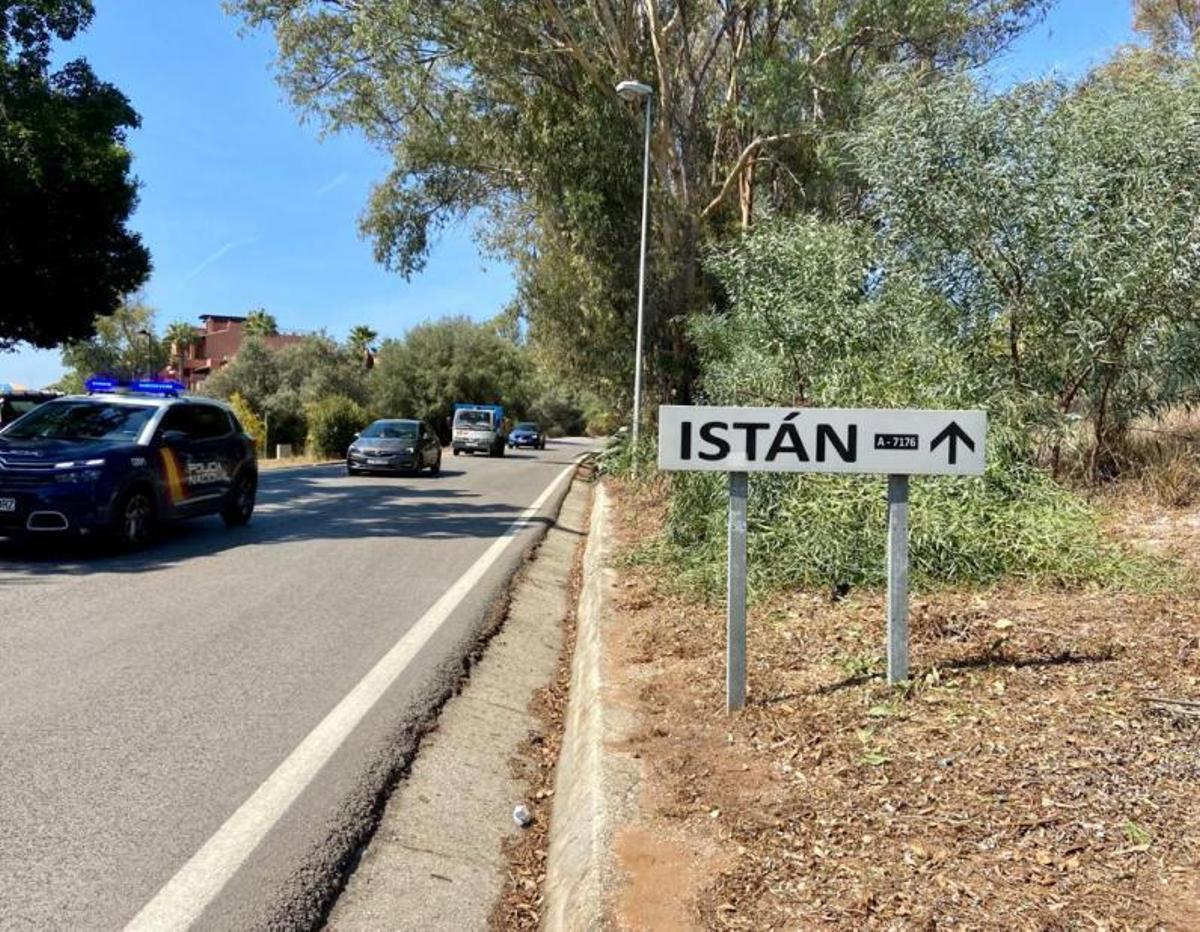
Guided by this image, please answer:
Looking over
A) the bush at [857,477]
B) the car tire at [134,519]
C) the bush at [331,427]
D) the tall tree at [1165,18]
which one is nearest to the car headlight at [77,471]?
the car tire at [134,519]

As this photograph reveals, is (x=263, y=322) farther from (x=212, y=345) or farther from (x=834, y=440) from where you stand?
(x=834, y=440)

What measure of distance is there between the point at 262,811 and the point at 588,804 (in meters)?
1.33

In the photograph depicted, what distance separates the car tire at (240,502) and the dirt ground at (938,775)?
8335mm

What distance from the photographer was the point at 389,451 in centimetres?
2341

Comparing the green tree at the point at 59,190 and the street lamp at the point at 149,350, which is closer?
the green tree at the point at 59,190

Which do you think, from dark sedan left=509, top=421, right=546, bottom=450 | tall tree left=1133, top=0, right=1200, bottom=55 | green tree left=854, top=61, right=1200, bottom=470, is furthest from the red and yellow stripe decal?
dark sedan left=509, top=421, right=546, bottom=450

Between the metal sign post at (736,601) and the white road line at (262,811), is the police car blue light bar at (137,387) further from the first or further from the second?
the metal sign post at (736,601)

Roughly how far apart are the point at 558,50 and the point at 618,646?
50.1 ft

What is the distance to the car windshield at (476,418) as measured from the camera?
41.2 meters

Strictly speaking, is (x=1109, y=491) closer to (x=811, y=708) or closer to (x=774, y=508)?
(x=774, y=508)

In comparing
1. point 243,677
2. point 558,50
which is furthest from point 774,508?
point 558,50

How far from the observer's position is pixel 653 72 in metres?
19.4

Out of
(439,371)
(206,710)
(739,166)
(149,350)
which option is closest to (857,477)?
(206,710)

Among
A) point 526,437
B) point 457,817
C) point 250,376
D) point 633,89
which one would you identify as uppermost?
point 633,89
